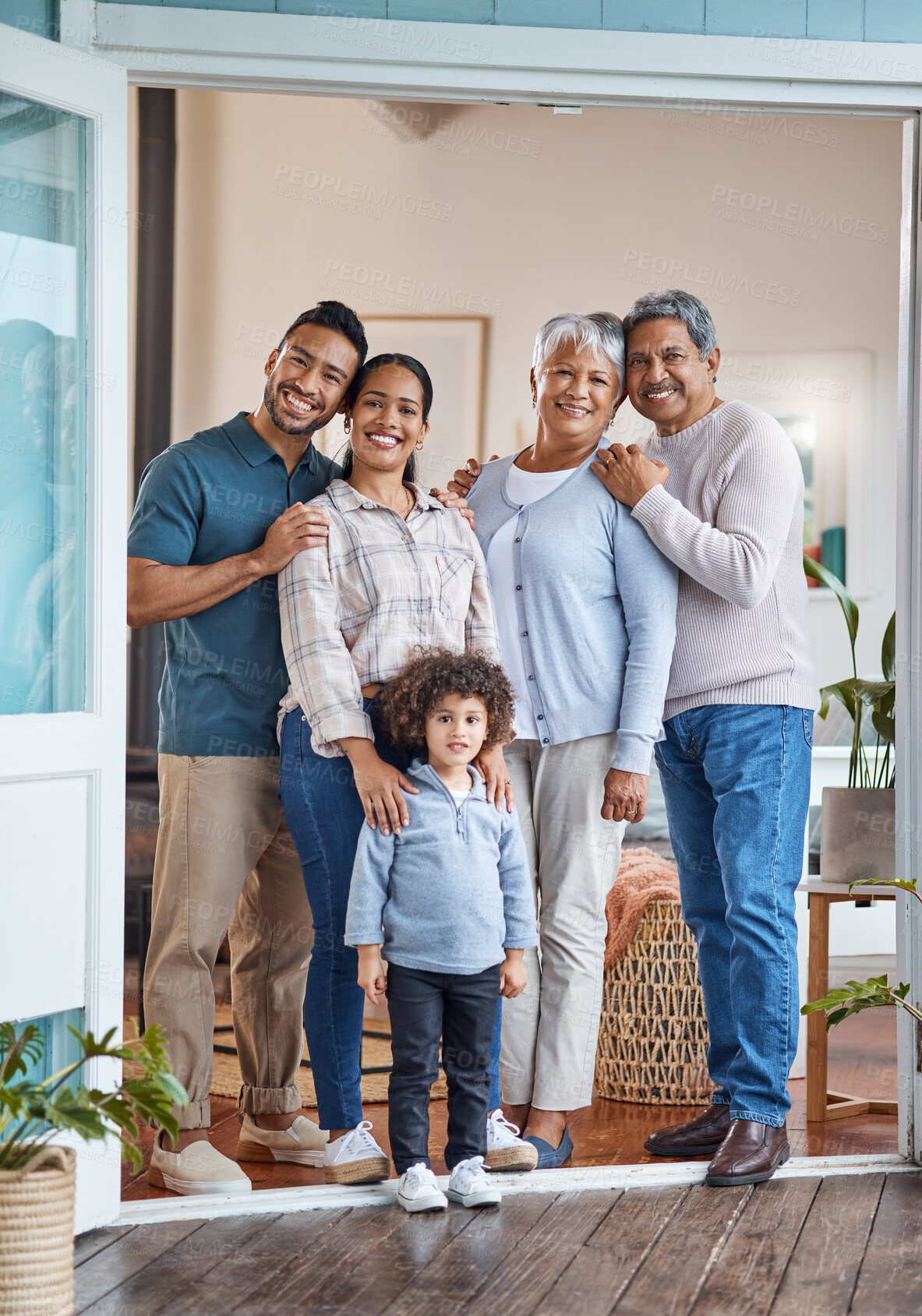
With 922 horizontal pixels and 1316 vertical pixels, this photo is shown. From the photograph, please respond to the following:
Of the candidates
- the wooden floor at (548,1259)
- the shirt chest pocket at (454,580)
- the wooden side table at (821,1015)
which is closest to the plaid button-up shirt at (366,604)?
the shirt chest pocket at (454,580)

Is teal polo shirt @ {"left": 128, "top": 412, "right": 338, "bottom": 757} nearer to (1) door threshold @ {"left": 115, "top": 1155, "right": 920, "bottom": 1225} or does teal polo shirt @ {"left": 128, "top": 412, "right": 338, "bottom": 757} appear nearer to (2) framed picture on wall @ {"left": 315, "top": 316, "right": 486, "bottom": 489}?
(1) door threshold @ {"left": 115, "top": 1155, "right": 920, "bottom": 1225}

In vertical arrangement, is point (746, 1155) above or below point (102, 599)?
below

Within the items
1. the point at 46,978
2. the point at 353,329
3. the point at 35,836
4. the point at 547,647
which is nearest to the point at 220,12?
the point at 353,329

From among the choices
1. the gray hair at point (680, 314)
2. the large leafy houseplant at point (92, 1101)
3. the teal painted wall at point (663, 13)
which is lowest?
the large leafy houseplant at point (92, 1101)

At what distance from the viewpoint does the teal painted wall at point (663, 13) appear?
2275mm

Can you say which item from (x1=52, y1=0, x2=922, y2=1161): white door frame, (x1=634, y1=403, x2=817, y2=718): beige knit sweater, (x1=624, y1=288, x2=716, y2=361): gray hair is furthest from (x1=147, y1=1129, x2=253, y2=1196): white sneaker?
(x1=624, y1=288, x2=716, y2=361): gray hair

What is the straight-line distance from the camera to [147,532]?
94.4 inches

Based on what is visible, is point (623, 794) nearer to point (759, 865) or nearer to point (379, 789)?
point (759, 865)

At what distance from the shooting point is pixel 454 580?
2379mm

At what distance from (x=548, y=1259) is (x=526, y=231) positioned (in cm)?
331

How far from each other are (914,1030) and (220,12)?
221cm

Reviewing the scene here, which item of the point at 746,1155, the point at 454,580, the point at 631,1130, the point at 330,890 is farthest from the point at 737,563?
the point at 631,1130

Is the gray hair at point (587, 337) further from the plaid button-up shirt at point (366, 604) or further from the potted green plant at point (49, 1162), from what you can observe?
the potted green plant at point (49, 1162)

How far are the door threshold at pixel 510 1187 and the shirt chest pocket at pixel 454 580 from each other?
39.7 inches
